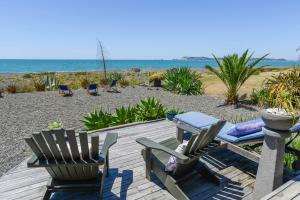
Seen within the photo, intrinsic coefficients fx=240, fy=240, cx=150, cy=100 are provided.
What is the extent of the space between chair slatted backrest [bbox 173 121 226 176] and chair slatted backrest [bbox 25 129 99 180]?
101 cm

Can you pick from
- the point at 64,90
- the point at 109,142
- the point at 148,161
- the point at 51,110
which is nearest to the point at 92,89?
the point at 64,90

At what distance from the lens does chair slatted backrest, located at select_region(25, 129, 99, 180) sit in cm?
241

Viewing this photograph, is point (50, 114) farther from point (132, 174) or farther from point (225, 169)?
point (225, 169)

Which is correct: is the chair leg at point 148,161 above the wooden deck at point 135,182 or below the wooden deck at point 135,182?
above

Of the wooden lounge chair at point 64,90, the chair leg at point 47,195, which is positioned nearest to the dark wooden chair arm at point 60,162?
the chair leg at point 47,195

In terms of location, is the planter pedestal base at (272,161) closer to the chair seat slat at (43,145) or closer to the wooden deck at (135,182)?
the wooden deck at (135,182)

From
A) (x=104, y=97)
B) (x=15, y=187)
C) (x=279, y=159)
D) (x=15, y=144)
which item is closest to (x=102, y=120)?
(x=15, y=144)

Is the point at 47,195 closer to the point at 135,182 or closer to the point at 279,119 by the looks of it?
the point at 135,182

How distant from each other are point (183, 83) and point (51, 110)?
7.06 m

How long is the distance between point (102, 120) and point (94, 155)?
Answer: 3.75m

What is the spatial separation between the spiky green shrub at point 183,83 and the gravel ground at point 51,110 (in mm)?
1062

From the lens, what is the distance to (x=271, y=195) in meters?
2.32

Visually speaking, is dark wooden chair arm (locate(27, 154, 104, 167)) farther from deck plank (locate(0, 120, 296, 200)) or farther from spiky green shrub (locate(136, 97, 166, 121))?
spiky green shrub (locate(136, 97, 166, 121))

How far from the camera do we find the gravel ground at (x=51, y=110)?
5.78m
